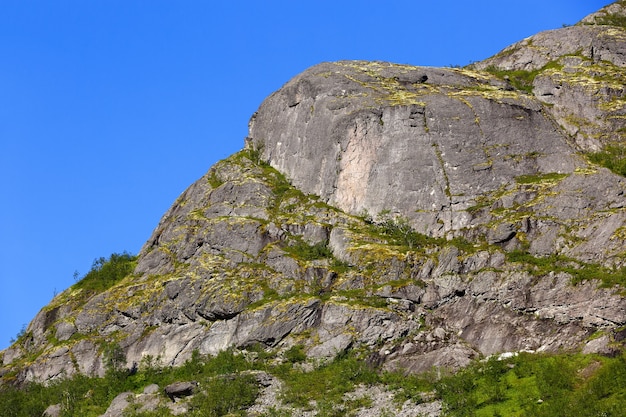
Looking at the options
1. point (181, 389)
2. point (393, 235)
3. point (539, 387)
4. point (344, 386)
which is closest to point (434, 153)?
point (393, 235)

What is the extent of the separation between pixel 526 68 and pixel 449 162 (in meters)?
24.1

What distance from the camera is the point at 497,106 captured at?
83.2m

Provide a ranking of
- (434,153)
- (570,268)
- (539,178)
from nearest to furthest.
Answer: (570,268)
(539,178)
(434,153)

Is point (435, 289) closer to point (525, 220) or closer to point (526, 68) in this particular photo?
point (525, 220)

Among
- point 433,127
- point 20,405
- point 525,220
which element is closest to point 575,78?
point 433,127

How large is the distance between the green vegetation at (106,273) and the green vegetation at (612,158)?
43598mm

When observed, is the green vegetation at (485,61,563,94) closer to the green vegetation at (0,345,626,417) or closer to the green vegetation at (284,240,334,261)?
the green vegetation at (284,240,334,261)

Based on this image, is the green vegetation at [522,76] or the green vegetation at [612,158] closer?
the green vegetation at [612,158]

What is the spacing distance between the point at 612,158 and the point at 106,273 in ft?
157

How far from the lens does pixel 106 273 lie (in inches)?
3369

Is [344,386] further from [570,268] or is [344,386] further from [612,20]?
[612,20]

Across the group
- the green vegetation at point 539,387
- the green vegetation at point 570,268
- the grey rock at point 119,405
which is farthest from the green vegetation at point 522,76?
the grey rock at point 119,405

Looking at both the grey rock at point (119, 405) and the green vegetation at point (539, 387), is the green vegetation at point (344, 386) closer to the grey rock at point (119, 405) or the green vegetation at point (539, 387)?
the green vegetation at point (539, 387)

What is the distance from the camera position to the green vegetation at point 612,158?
75.1 m
